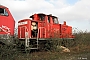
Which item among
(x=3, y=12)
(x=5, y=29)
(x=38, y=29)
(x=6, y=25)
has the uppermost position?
(x=3, y=12)

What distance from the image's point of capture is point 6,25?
32.9ft

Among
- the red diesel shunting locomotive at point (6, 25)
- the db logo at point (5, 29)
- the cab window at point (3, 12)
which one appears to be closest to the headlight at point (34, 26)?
the red diesel shunting locomotive at point (6, 25)

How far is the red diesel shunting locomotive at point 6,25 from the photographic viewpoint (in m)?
9.32

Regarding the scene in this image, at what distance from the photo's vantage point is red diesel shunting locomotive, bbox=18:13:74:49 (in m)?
11.7

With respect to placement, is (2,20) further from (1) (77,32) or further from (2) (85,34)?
(2) (85,34)

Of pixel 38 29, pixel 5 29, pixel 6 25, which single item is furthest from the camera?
pixel 38 29

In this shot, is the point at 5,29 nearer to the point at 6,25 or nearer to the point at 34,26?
the point at 6,25

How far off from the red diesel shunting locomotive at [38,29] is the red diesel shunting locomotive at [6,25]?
1419mm

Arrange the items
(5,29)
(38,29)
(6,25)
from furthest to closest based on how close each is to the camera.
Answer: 1. (38,29)
2. (6,25)
3. (5,29)

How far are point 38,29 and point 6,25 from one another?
3209mm

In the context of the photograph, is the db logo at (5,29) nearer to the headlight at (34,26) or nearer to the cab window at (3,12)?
the cab window at (3,12)

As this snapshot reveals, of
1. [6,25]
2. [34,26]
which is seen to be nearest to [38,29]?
[34,26]

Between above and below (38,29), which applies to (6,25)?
above

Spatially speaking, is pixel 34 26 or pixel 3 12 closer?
pixel 3 12
